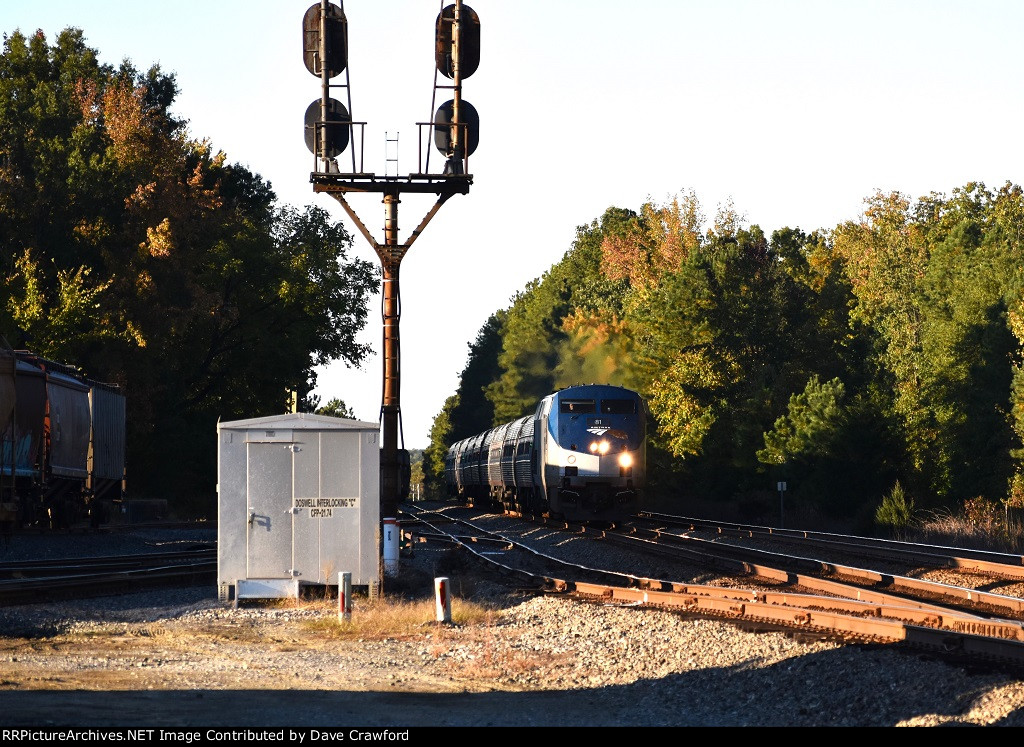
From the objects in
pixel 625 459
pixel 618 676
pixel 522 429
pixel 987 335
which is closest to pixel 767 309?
pixel 987 335

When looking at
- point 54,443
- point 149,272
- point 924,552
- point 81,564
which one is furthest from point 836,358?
point 81,564

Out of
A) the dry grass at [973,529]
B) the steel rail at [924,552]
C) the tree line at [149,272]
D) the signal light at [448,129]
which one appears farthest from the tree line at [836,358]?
the signal light at [448,129]

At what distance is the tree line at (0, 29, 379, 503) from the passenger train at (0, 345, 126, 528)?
5479mm

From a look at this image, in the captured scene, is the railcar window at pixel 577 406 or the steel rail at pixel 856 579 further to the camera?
the railcar window at pixel 577 406

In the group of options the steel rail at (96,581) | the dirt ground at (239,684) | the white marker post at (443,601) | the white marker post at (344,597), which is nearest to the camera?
the dirt ground at (239,684)

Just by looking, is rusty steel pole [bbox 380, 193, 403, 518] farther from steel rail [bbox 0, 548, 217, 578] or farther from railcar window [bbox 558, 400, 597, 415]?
railcar window [bbox 558, 400, 597, 415]

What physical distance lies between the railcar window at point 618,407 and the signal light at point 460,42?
1285 centimetres

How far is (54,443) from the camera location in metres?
31.0

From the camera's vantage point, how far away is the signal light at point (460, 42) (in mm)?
23625

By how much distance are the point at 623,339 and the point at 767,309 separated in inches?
350

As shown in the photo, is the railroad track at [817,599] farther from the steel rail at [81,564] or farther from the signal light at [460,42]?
the signal light at [460,42]

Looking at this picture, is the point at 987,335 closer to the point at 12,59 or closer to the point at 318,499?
the point at 318,499

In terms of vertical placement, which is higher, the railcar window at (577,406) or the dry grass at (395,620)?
the railcar window at (577,406)

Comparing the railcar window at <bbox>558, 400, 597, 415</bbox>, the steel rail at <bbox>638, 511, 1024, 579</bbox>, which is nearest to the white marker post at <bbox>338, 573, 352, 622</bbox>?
the steel rail at <bbox>638, 511, 1024, 579</bbox>
